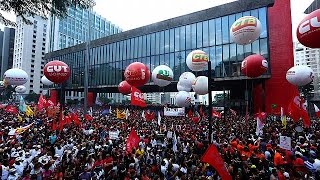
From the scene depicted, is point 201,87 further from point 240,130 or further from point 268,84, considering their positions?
point 268,84

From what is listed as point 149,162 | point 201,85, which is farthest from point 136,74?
point 201,85

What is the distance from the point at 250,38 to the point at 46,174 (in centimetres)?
1224

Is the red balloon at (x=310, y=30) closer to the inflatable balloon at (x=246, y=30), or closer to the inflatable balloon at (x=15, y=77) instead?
the inflatable balloon at (x=246, y=30)

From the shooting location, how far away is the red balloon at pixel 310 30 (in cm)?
804

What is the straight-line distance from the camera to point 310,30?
8188mm

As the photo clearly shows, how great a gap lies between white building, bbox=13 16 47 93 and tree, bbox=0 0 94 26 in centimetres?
12006

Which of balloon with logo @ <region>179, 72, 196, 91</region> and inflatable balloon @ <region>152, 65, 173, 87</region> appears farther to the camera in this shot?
balloon with logo @ <region>179, 72, 196, 91</region>

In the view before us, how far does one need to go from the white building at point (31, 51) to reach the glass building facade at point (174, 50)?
6811 centimetres

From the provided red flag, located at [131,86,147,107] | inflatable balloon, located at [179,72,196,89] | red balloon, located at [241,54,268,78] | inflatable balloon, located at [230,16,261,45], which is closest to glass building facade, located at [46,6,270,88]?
inflatable balloon, located at [179,72,196,89]

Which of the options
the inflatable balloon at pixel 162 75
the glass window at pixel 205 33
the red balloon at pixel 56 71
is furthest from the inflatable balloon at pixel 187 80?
the glass window at pixel 205 33

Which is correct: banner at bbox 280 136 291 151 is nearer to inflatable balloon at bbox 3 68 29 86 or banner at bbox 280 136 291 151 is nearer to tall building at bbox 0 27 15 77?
inflatable balloon at bbox 3 68 29 86

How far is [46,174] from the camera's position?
307 inches

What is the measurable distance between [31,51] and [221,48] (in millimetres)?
106232

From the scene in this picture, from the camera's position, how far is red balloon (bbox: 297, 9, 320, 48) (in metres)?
8.04
